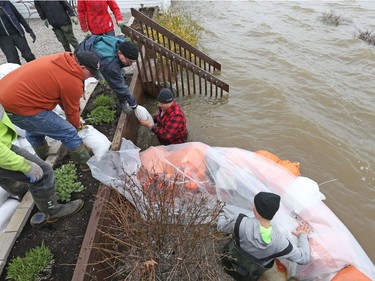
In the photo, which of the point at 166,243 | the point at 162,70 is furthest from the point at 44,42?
the point at 166,243

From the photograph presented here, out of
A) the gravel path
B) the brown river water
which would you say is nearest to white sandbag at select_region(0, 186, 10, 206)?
the brown river water

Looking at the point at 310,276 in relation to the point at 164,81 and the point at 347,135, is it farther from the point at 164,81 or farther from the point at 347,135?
the point at 164,81

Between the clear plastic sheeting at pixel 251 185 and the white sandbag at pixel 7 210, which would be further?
the white sandbag at pixel 7 210

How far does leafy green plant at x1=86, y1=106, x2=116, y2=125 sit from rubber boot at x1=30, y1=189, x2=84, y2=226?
1517 mm

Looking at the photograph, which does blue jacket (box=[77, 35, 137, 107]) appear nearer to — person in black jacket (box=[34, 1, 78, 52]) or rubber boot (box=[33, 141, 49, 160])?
rubber boot (box=[33, 141, 49, 160])

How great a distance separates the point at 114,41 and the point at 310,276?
11.7 feet

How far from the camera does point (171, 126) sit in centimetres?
384

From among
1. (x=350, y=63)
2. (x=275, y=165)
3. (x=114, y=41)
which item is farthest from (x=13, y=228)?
(x=350, y=63)

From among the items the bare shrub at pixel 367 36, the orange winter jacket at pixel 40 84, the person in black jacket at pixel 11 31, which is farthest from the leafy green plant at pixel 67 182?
the bare shrub at pixel 367 36

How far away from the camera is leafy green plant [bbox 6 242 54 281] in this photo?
241 cm

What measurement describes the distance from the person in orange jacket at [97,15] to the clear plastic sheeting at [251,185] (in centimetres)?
303

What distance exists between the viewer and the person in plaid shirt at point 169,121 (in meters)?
3.67

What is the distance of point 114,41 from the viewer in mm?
3691

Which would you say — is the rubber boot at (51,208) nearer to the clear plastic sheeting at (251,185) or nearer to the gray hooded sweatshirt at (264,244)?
the clear plastic sheeting at (251,185)
